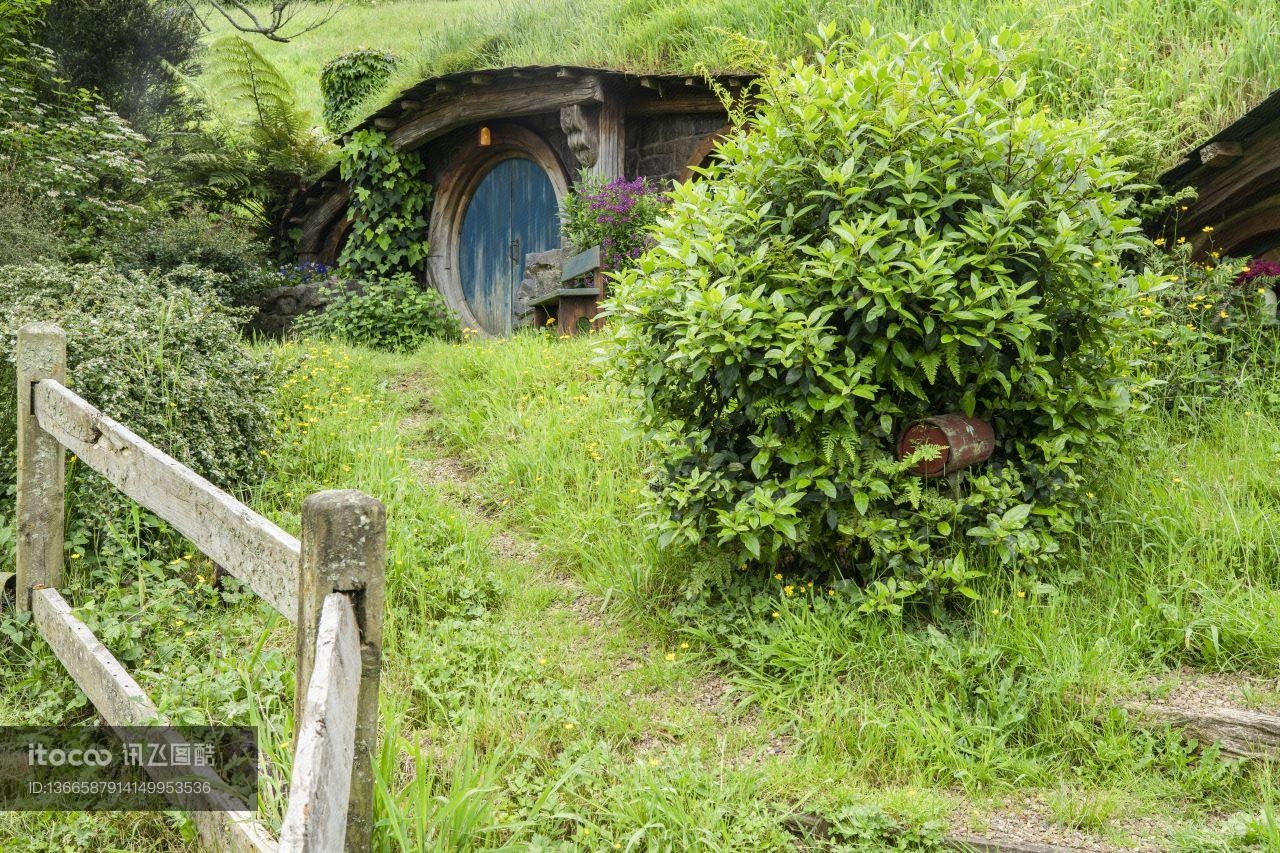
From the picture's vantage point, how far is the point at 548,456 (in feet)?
16.8

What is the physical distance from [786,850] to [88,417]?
2808mm

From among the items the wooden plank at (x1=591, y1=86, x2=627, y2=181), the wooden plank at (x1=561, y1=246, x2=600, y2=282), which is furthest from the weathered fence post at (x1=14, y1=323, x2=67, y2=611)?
the wooden plank at (x1=591, y1=86, x2=627, y2=181)

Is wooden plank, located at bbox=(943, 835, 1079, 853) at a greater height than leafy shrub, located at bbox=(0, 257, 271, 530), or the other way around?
leafy shrub, located at bbox=(0, 257, 271, 530)

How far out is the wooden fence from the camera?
1.43 metres

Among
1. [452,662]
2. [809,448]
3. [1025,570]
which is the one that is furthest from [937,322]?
[452,662]

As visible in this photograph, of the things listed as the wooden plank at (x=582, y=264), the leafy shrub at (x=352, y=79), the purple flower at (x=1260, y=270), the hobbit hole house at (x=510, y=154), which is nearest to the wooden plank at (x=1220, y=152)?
the purple flower at (x=1260, y=270)

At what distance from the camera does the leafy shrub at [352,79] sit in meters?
12.2

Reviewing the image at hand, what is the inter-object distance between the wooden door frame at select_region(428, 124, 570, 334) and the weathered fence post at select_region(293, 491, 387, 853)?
8.08m

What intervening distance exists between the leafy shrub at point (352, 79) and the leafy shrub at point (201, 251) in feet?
9.30

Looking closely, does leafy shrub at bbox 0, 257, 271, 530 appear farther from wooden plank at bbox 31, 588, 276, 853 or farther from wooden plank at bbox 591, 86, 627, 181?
wooden plank at bbox 591, 86, 627, 181

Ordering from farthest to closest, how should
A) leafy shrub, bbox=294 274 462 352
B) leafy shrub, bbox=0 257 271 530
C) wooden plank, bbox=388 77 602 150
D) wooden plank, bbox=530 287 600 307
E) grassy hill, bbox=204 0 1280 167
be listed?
leafy shrub, bbox=294 274 462 352 → wooden plank, bbox=388 77 602 150 → wooden plank, bbox=530 287 600 307 → grassy hill, bbox=204 0 1280 167 → leafy shrub, bbox=0 257 271 530

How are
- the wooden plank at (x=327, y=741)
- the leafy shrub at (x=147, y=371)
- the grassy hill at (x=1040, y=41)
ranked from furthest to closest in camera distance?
the grassy hill at (x=1040, y=41), the leafy shrub at (x=147, y=371), the wooden plank at (x=327, y=741)

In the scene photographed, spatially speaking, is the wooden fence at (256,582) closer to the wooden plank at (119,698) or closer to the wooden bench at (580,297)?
the wooden plank at (119,698)

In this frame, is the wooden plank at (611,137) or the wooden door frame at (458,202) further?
the wooden door frame at (458,202)
